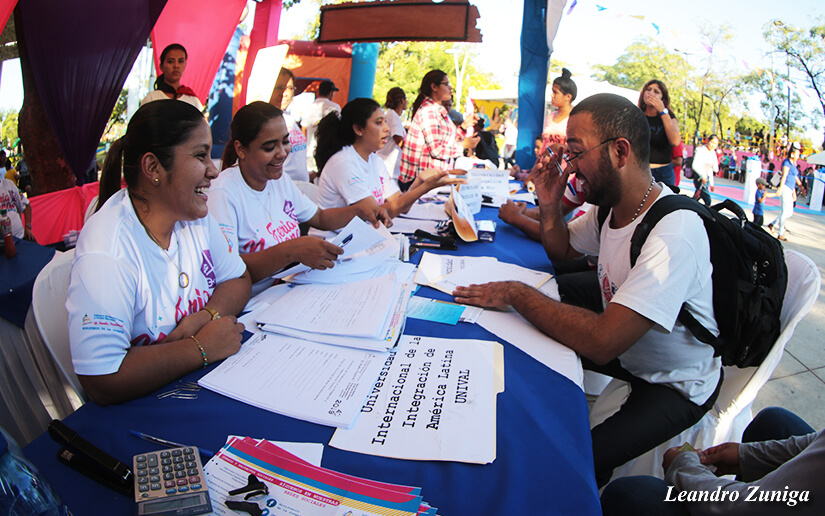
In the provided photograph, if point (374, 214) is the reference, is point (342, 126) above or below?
above

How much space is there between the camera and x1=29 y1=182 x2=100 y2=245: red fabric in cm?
401

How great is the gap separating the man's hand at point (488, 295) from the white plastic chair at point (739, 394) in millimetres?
661

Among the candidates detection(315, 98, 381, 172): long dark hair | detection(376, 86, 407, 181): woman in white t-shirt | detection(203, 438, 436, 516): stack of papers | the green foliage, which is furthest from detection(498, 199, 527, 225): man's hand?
the green foliage

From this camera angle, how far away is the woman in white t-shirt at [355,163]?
2.95m

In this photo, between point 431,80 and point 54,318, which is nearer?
point 54,318

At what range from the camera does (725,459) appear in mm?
1308

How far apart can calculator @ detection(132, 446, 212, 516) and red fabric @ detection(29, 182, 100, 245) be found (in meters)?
3.94

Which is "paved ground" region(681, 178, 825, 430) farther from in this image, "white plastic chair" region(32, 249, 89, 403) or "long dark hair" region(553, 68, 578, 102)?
"white plastic chair" region(32, 249, 89, 403)

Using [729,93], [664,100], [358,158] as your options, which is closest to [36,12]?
Answer: [358,158]

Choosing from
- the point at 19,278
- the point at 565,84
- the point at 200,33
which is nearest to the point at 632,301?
the point at 19,278

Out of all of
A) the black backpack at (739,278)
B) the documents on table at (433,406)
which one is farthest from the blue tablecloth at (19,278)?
the black backpack at (739,278)

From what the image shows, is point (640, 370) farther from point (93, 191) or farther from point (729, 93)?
point (729, 93)

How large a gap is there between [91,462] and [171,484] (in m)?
0.16

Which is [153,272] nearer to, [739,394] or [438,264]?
[438,264]
